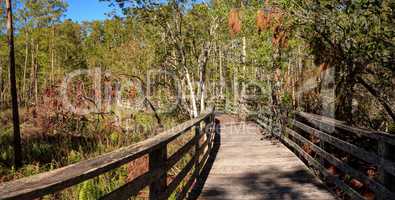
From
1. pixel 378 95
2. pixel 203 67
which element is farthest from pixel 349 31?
pixel 203 67

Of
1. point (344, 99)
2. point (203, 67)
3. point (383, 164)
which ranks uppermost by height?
point (203, 67)

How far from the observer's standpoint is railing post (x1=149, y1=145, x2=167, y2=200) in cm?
389

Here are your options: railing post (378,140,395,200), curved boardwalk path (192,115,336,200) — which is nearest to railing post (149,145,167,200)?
curved boardwalk path (192,115,336,200)

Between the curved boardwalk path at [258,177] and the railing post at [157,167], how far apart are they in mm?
1800

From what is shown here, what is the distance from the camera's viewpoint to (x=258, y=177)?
7051 mm

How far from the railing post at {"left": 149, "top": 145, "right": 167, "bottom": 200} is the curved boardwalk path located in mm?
1800

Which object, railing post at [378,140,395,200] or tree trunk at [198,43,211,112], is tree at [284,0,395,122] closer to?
railing post at [378,140,395,200]

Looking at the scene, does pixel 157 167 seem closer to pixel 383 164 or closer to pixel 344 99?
pixel 383 164

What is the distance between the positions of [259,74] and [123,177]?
484 inches

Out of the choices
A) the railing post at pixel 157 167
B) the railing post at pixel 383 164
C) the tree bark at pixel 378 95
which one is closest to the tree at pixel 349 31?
the tree bark at pixel 378 95

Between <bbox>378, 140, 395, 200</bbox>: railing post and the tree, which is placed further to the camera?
the tree

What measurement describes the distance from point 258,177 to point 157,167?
137 inches

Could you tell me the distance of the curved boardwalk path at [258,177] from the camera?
591cm

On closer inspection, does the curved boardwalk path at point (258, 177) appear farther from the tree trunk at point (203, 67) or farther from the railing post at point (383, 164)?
the tree trunk at point (203, 67)
